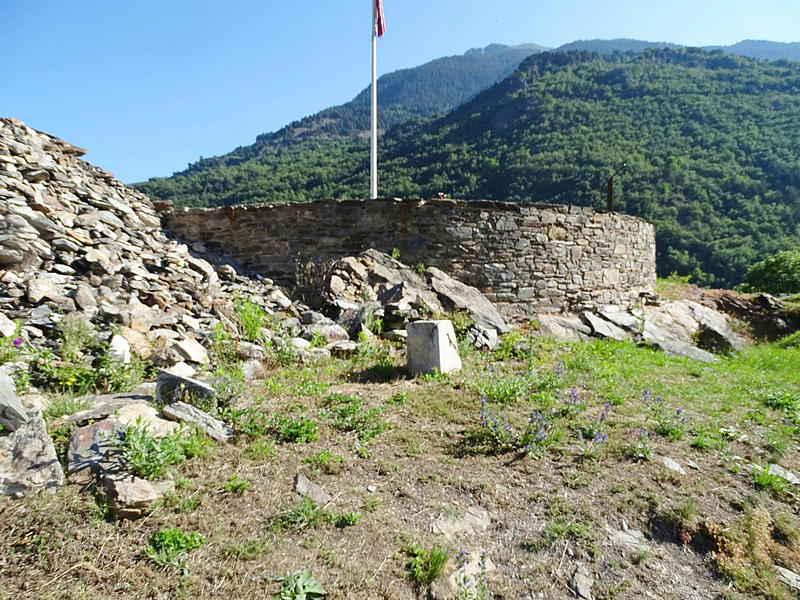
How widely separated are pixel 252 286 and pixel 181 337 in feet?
9.19

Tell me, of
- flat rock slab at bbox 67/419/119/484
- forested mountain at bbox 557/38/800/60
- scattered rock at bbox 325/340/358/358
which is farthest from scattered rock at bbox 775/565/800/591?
forested mountain at bbox 557/38/800/60

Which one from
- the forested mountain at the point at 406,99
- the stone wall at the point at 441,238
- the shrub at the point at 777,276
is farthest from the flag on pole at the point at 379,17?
the forested mountain at the point at 406,99

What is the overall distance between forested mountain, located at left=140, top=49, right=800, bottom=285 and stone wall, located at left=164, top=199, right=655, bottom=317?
705 inches

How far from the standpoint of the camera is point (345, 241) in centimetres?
800

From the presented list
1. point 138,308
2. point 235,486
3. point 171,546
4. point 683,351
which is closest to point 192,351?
point 138,308

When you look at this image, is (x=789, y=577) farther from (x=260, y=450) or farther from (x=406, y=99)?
(x=406, y=99)

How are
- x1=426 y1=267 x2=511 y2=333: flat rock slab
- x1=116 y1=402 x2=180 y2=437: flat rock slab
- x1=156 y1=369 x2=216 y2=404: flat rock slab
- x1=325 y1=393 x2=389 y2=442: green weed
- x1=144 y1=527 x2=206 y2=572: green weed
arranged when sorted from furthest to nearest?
x1=426 y1=267 x2=511 y2=333: flat rock slab → x1=325 y1=393 x2=389 y2=442: green weed → x1=156 y1=369 x2=216 y2=404: flat rock slab → x1=116 y1=402 x2=180 y2=437: flat rock slab → x1=144 y1=527 x2=206 y2=572: green weed

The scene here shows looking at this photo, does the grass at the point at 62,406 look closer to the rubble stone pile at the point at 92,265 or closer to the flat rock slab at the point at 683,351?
the rubble stone pile at the point at 92,265

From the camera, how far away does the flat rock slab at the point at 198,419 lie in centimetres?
289

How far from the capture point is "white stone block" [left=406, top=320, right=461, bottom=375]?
468cm

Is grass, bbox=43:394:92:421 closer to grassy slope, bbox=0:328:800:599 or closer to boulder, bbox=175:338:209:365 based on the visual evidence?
grassy slope, bbox=0:328:800:599

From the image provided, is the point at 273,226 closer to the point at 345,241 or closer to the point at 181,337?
the point at 345,241

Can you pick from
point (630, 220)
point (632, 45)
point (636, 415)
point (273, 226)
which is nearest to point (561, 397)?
point (636, 415)

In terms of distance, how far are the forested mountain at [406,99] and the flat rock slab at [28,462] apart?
182ft
